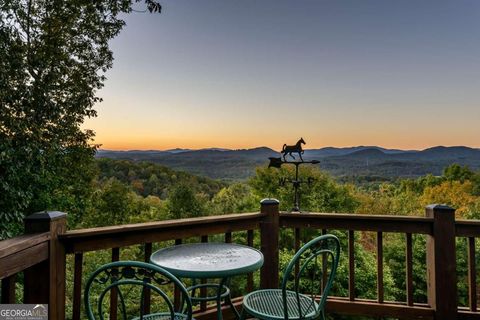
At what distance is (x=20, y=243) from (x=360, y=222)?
7.18 ft

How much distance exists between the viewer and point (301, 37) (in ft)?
24.1

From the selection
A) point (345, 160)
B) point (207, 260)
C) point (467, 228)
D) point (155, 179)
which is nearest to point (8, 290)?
point (207, 260)

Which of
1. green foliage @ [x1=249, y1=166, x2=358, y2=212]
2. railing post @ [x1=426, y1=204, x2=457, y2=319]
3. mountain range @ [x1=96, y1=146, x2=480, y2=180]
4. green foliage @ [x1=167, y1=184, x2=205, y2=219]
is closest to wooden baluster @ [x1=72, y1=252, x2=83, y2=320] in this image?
railing post @ [x1=426, y1=204, x2=457, y2=319]

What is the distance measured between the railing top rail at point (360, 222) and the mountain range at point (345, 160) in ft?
37.8

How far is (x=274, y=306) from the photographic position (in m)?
1.74

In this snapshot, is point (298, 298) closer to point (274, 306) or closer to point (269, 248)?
point (274, 306)

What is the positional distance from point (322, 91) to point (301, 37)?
2.56 metres

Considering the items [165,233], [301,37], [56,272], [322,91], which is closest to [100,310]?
[56,272]

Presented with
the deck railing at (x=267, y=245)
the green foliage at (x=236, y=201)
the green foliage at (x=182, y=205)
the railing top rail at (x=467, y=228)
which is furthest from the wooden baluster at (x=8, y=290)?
the green foliage at (x=182, y=205)

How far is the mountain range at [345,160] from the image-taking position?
16344mm

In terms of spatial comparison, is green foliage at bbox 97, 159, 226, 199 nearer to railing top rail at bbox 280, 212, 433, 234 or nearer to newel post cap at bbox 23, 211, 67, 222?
railing top rail at bbox 280, 212, 433, 234

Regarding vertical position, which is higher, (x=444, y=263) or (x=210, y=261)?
(x=210, y=261)

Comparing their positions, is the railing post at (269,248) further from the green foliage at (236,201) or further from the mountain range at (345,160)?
the mountain range at (345,160)

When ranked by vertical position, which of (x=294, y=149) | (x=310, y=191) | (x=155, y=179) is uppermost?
(x=294, y=149)
